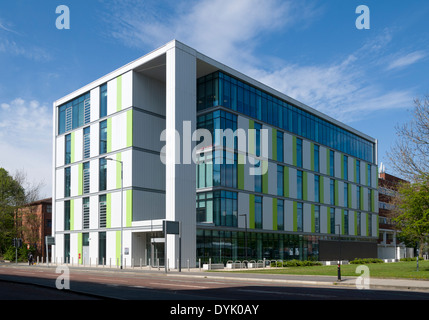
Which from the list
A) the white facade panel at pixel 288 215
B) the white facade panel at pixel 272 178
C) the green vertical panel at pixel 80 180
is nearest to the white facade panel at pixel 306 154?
the white facade panel at pixel 288 215

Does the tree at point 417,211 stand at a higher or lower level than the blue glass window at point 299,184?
lower

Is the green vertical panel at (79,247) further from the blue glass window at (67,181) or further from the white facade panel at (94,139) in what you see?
the white facade panel at (94,139)

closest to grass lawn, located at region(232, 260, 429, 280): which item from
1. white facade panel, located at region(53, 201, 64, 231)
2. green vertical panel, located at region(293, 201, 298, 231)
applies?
green vertical panel, located at region(293, 201, 298, 231)

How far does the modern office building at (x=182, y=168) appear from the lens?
4803 cm

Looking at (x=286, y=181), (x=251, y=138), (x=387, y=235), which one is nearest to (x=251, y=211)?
(x=251, y=138)

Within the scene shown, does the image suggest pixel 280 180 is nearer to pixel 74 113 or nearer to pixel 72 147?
pixel 72 147

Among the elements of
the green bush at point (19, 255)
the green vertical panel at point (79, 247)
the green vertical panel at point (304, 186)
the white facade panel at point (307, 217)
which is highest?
the green vertical panel at point (304, 186)

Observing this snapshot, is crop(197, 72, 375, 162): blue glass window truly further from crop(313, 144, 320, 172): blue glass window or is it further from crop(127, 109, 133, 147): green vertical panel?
crop(127, 109, 133, 147): green vertical panel

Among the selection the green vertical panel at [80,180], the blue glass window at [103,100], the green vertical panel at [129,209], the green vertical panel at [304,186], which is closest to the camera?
the green vertical panel at [129,209]

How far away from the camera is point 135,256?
49.7 metres

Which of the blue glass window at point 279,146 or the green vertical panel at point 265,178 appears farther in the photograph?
the blue glass window at point 279,146

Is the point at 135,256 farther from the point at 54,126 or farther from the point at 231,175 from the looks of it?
the point at 54,126

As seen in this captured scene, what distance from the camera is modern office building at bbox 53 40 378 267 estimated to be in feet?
158
